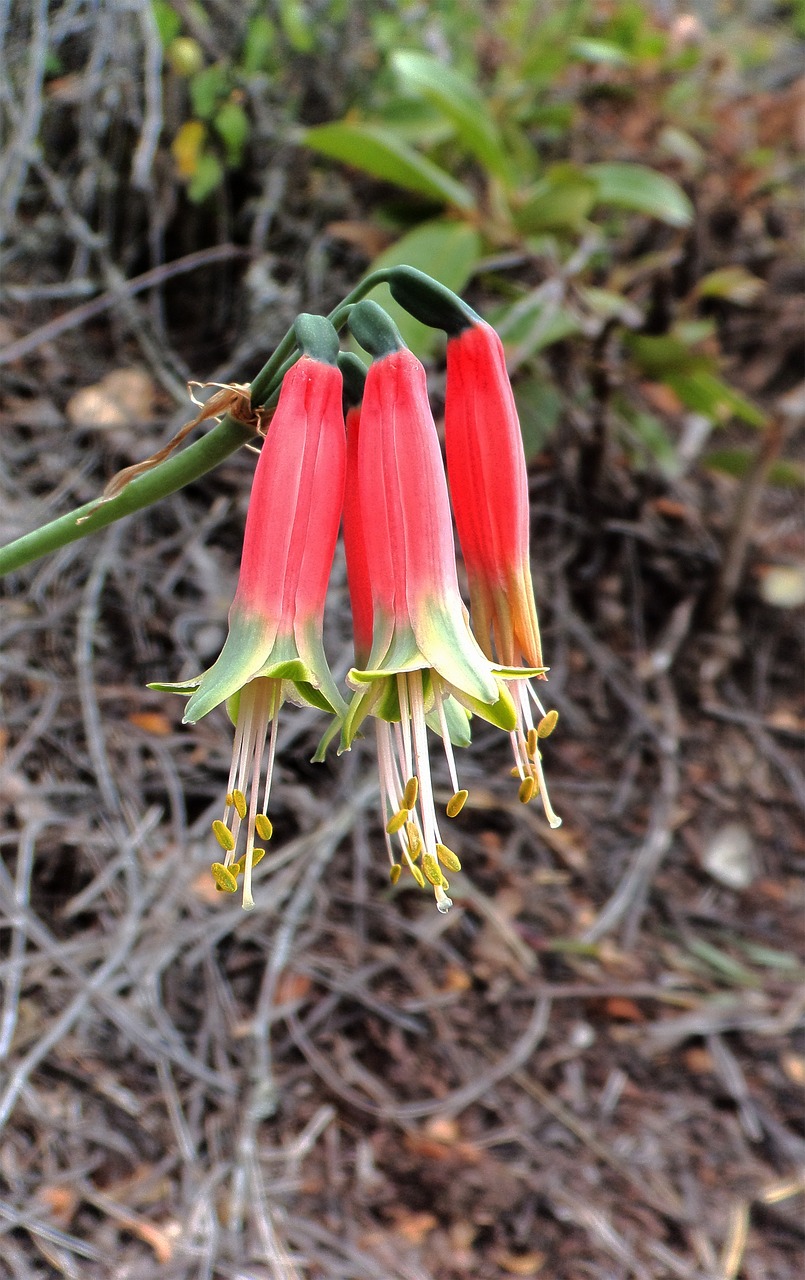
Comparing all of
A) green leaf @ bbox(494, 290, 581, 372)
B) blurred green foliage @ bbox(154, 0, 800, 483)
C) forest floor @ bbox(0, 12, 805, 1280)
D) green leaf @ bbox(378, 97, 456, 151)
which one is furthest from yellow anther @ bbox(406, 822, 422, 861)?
green leaf @ bbox(378, 97, 456, 151)

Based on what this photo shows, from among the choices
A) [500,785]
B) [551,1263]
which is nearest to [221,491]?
[500,785]

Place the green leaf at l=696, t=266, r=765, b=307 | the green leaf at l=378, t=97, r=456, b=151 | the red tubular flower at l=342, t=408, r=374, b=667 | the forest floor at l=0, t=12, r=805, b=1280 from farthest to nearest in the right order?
the green leaf at l=696, t=266, r=765, b=307, the green leaf at l=378, t=97, r=456, b=151, the forest floor at l=0, t=12, r=805, b=1280, the red tubular flower at l=342, t=408, r=374, b=667

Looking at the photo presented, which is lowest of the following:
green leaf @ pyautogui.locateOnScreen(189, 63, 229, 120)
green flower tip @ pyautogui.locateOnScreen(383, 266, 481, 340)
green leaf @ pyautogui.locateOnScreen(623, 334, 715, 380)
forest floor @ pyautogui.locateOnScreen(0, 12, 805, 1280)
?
forest floor @ pyautogui.locateOnScreen(0, 12, 805, 1280)

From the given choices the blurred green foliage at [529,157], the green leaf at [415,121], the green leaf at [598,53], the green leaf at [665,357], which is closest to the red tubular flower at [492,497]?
the blurred green foliage at [529,157]

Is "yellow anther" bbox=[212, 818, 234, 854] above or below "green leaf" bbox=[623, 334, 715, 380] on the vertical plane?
above

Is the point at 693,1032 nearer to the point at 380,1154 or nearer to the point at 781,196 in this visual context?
the point at 380,1154

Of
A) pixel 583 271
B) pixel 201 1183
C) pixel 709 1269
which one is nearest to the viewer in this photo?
pixel 201 1183

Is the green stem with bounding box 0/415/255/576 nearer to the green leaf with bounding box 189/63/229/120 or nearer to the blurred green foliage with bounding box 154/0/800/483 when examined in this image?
the blurred green foliage with bounding box 154/0/800/483
